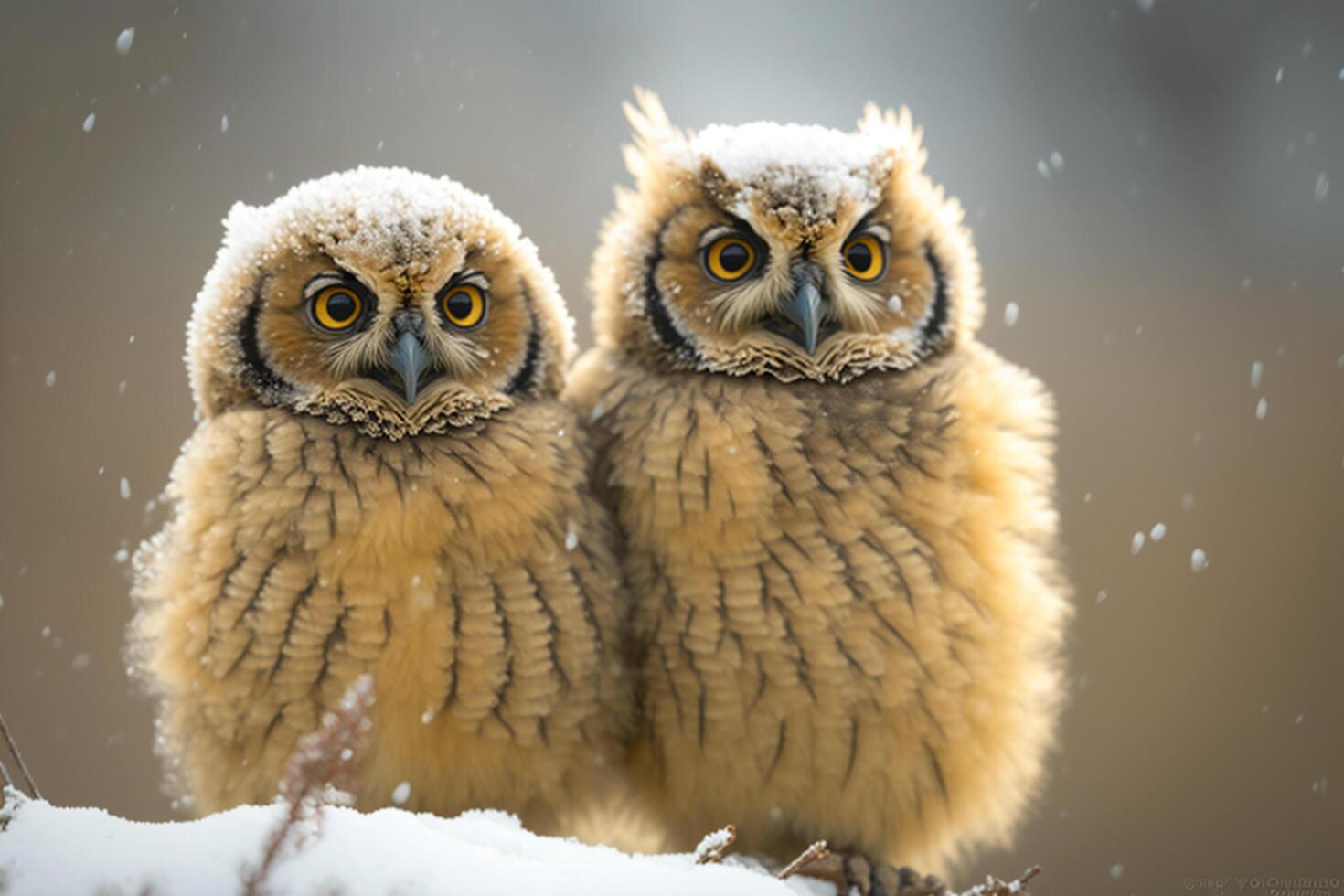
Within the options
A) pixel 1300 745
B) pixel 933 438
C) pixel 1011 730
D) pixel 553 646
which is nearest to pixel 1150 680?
pixel 1300 745

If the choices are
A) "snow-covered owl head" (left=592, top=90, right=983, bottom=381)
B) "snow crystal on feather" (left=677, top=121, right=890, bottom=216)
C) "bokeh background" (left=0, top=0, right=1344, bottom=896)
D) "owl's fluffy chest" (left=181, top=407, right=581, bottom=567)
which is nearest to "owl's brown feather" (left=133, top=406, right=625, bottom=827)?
"owl's fluffy chest" (left=181, top=407, right=581, bottom=567)

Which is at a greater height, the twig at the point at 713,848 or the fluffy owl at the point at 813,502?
the fluffy owl at the point at 813,502

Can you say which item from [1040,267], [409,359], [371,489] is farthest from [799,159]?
[1040,267]

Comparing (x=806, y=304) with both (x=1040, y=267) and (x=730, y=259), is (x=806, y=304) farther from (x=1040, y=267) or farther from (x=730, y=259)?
(x=1040, y=267)

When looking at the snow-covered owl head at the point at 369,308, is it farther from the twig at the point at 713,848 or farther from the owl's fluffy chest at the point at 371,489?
the twig at the point at 713,848

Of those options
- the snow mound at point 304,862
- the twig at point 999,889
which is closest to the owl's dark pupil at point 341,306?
the snow mound at point 304,862

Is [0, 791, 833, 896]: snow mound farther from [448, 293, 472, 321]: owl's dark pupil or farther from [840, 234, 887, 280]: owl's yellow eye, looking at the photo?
[840, 234, 887, 280]: owl's yellow eye

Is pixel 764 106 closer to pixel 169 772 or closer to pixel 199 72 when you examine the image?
pixel 199 72

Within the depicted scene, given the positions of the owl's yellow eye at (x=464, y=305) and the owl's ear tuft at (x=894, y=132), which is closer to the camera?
the owl's yellow eye at (x=464, y=305)
